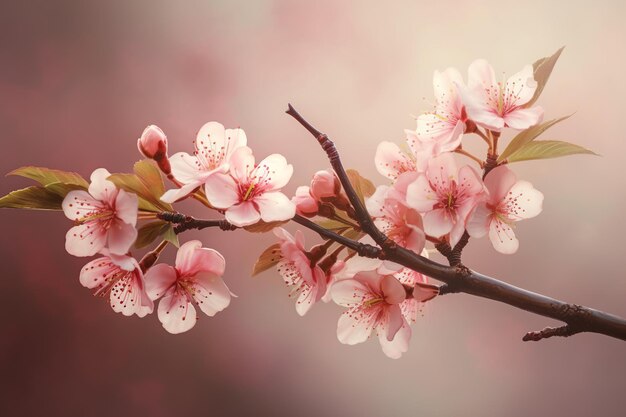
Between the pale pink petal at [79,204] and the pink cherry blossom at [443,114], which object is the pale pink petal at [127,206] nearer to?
the pale pink petal at [79,204]

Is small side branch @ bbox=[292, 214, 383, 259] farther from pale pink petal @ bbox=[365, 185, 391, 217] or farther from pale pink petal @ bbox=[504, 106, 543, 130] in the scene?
pale pink petal @ bbox=[504, 106, 543, 130]

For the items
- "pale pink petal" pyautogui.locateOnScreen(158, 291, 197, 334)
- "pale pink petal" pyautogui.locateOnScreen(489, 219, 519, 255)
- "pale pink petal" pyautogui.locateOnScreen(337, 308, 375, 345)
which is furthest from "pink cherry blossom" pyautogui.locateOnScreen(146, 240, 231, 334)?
"pale pink petal" pyautogui.locateOnScreen(489, 219, 519, 255)

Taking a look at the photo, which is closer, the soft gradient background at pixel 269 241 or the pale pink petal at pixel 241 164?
the pale pink petal at pixel 241 164

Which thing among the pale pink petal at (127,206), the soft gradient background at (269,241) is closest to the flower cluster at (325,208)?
the pale pink petal at (127,206)

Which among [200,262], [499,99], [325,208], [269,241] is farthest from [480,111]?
[269,241]

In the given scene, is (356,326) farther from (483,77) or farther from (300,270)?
(483,77)

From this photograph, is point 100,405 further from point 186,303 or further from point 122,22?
point 186,303

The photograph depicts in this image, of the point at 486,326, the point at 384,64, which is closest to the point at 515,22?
the point at 384,64

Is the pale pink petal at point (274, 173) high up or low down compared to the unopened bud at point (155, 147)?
down
